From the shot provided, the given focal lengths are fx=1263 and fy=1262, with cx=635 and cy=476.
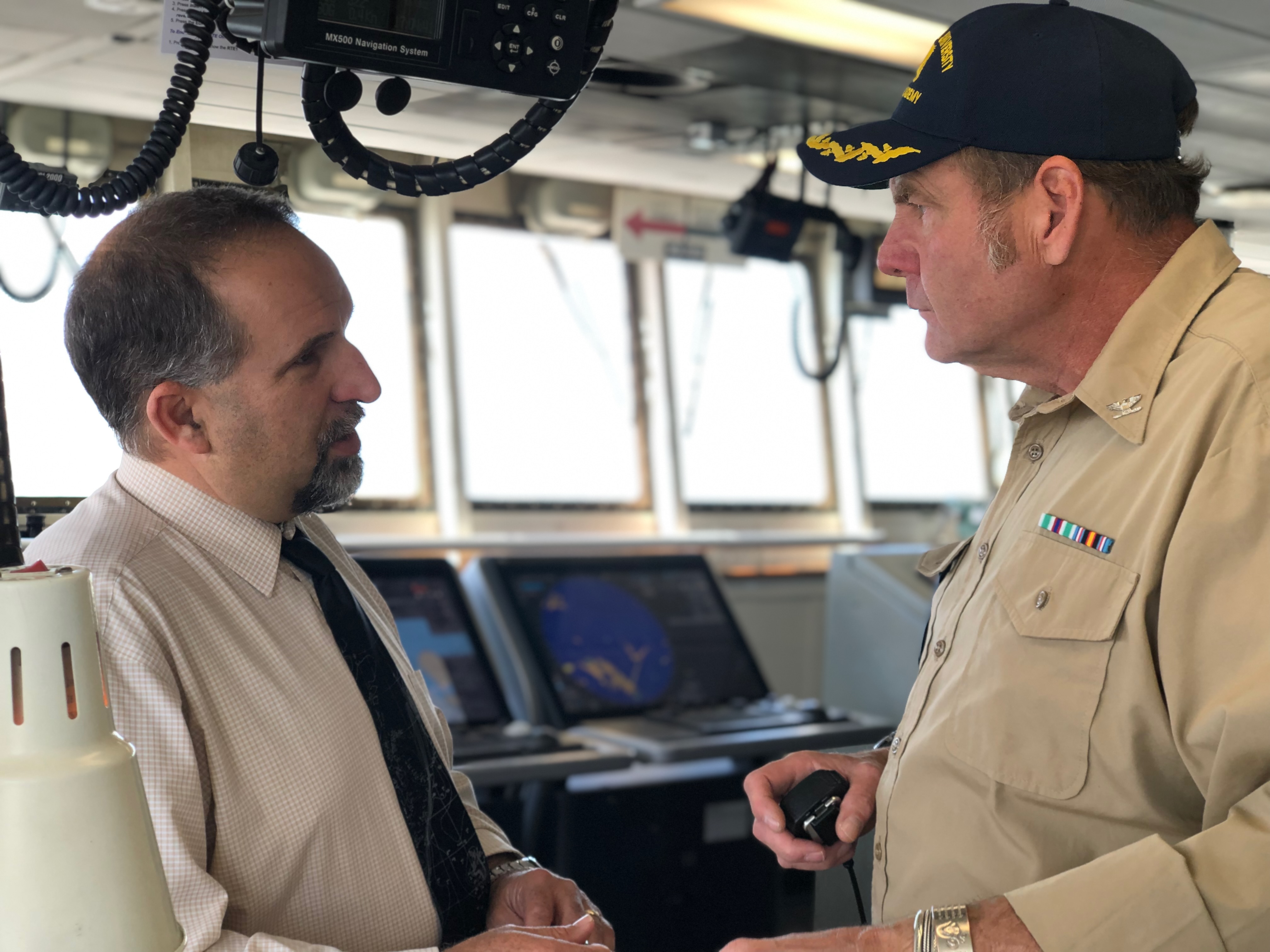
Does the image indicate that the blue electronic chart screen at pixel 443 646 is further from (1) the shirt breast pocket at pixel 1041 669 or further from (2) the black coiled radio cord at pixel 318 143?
(1) the shirt breast pocket at pixel 1041 669

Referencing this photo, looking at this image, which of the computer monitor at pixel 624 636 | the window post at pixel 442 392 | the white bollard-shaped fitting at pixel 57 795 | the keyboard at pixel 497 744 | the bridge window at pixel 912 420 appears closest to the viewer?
the white bollard-shaped fitting at pixel 57 795

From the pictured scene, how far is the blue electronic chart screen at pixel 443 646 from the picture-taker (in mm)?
3193

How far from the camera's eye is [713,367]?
5758mm

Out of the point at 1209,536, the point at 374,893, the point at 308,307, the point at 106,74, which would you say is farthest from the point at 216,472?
the point at 106,74

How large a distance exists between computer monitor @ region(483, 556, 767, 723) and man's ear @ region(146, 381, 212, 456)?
2097 mm

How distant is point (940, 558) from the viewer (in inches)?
59.2

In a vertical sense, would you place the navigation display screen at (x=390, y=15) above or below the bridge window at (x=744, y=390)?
above

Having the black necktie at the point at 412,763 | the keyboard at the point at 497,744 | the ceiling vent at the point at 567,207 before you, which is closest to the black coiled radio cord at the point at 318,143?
the black necktie at the point at 412,763

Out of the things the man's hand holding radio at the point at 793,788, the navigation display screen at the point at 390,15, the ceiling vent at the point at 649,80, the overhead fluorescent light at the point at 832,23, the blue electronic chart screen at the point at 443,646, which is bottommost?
the blue electronic chart screen at the point at 443,646

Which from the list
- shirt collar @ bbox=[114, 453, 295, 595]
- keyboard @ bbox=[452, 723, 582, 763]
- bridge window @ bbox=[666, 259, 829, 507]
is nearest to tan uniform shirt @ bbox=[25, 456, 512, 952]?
shirt collar @ bbox=[114, 453, 295, 595]

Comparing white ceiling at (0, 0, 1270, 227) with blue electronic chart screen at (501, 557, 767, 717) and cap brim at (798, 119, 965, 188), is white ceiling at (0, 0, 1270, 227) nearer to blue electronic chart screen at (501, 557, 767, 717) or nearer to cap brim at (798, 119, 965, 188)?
cap brim at (798, 119, 965, 188)

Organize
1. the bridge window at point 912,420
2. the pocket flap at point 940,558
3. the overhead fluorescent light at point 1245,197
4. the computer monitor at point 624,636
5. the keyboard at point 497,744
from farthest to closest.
A: the bridge window at point 912,420, the computer monitor at point 624,636, the overhead fluorescent light at point 1245,197, the keyboard at point 497,744, the pocket flap at point 940,558

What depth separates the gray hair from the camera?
131 centimetres

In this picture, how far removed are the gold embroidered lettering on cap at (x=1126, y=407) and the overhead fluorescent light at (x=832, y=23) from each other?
130cm
